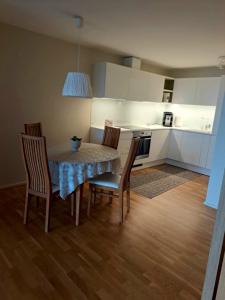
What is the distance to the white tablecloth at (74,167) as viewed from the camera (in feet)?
7.54

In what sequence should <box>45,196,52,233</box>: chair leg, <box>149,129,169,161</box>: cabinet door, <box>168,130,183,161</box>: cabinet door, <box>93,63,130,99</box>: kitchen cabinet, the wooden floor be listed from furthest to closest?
<box>168,130,183,161</box>: cabinet door → <box>149,129,169,161</box>: cabinet door → <box>93,63,130,99</box>: kitchen cabinet → <box>45,196,52,233</box>: chair leg → the wooden floor

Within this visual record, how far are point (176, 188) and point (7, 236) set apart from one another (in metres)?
2.76

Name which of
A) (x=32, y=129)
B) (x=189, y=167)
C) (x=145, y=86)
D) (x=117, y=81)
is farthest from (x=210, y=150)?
(x=32, y=129)

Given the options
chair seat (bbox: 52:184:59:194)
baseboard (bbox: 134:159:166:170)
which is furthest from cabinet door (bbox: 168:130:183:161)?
chair seat (bbox: 52:184:59:194)

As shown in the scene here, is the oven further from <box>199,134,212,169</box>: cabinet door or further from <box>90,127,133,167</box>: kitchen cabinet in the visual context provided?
<box>199,134,212,169</box>: cabinet door

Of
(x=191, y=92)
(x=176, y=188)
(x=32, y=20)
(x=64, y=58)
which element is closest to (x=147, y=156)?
(x=176, y=188)

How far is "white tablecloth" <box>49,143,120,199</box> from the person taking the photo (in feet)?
7.54

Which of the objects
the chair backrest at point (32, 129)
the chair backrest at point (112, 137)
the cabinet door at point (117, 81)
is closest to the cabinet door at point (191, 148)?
the cabinet door at point (117, 81)

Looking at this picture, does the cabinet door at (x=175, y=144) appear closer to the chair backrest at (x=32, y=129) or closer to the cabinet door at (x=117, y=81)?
the cabinet door at (x=117, y=81)

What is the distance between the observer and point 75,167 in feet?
7.54

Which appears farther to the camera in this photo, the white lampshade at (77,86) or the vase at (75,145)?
the vase at (75,145)

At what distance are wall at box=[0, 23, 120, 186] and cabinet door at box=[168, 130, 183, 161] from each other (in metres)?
2.48

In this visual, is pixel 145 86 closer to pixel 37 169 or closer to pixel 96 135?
pixel 96 135

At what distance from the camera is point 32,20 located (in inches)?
107
